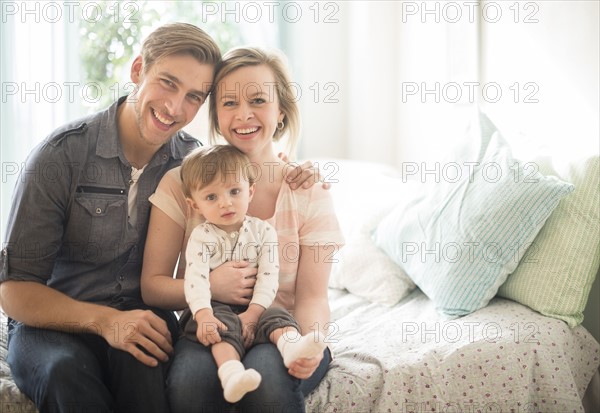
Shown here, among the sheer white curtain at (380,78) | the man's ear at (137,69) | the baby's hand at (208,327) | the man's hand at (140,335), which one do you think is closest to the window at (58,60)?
the sheer white curtain at (380,78)

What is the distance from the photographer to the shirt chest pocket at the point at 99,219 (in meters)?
1.65

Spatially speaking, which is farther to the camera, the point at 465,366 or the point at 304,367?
the point at 465,366

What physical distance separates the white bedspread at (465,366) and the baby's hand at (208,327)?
0.88ft

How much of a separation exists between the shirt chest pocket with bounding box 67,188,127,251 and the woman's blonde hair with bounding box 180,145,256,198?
0.19 metres

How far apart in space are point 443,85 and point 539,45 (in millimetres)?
626

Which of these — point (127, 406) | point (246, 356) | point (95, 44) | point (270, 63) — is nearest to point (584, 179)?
point (270, 63)

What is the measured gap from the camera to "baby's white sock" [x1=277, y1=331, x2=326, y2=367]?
1.40 metres

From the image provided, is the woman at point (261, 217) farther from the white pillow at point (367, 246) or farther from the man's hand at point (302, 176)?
the white pillow at point (367, 246)

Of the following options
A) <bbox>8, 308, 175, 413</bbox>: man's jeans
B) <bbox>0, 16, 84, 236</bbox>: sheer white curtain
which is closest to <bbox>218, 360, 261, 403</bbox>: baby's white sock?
<bbox>8, 308, 175, 413</bbox>: man's jeans

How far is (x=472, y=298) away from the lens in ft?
6.23

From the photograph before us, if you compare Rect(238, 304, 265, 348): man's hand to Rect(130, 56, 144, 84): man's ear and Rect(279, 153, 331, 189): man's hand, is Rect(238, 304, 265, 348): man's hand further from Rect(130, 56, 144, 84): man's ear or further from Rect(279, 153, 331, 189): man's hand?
Rect(130, 56, 144, 84): man's ear

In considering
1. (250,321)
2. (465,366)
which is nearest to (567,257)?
(465,366)

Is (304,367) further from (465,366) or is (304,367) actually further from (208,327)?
(465,366)

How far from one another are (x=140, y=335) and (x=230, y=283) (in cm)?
23
